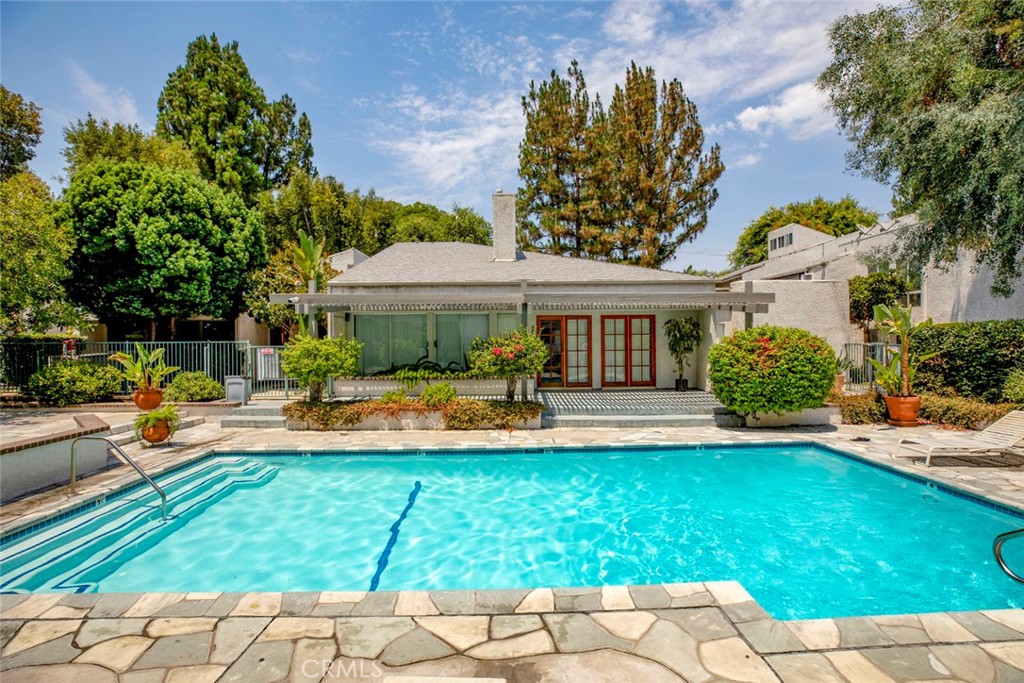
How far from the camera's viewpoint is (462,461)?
9656 millimetres

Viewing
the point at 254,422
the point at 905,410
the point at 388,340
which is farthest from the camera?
the point at 388,340

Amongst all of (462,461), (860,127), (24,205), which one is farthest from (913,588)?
(24,205)

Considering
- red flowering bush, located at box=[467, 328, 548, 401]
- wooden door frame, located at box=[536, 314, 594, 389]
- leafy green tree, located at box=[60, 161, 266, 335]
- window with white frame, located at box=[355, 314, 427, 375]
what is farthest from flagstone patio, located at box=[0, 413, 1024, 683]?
leafy green tree, located at box=[60, 161, 266, 335]

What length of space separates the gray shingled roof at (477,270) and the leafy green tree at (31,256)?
7.55 metres

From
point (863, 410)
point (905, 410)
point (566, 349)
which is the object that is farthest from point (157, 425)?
point (905, 410)

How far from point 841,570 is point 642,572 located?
7.31 feet

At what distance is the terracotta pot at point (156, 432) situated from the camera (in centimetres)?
988

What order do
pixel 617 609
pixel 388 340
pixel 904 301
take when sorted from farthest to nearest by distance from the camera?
pixel 904 301
pixel 388 340
pixel 617 609

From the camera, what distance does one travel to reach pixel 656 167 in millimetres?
27516

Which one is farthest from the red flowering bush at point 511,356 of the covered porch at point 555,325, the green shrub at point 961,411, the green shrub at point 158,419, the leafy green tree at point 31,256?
the leafy green tree at point 31,256

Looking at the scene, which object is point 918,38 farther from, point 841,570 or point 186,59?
point 186,59

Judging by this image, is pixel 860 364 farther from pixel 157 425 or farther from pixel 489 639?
pixel 157 425

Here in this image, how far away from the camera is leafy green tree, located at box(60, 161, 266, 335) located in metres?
15.2

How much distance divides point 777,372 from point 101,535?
487 inches
